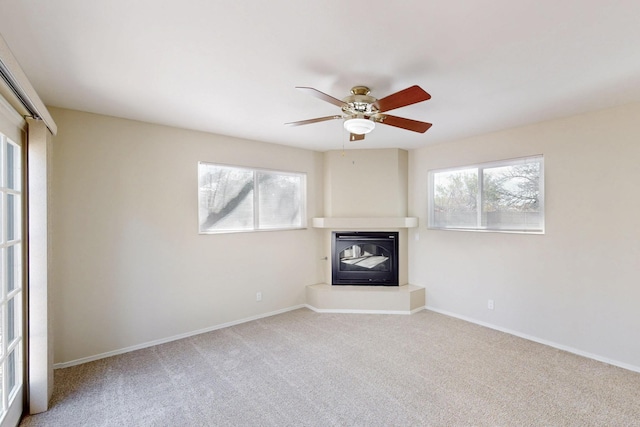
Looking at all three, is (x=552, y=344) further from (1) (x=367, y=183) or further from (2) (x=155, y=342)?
(2) (x=155, y=342)

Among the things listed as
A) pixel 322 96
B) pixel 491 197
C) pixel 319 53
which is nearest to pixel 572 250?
pixel 491 197

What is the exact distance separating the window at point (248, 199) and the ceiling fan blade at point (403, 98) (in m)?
2.43

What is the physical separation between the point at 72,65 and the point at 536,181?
177 inches

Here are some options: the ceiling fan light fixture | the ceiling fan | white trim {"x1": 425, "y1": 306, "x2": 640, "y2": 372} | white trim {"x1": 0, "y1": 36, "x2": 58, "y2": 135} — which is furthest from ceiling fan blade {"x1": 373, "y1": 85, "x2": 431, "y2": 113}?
white trim {"x1": 425, "y1": 306, "x2": 640, "y2": 372}

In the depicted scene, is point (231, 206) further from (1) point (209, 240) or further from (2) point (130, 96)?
(2) point (130, 96)

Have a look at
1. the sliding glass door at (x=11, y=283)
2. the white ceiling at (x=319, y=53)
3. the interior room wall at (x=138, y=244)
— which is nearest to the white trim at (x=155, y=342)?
the interior room wall at (x=138, y=244)

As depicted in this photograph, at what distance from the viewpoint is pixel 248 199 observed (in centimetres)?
418

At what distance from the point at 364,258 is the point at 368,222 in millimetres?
629

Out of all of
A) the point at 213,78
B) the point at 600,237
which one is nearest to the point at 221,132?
the point at 213,78

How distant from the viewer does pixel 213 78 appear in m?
2.27

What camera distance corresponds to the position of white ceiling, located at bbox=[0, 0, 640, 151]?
4.97ft

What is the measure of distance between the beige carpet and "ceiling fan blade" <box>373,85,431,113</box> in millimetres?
2199

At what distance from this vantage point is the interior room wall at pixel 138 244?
2.91 metres

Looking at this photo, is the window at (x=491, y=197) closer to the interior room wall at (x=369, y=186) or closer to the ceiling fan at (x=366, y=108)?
the interior room wall at (x=369, y=186)
